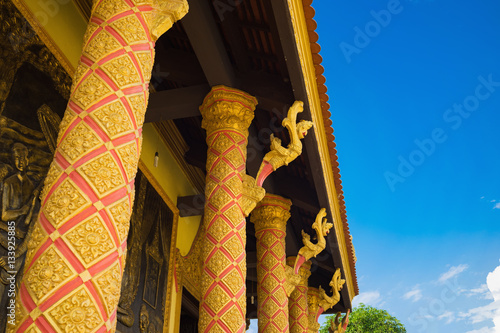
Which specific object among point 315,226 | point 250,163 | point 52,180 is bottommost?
point 52,180

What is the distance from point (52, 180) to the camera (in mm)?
2314

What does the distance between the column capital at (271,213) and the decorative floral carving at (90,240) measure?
516 cm

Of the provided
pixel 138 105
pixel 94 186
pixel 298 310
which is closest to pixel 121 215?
pixel 94 186

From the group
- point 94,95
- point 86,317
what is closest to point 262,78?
point 94,95

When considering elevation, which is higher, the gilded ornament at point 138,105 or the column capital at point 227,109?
the column capital at point 227,109

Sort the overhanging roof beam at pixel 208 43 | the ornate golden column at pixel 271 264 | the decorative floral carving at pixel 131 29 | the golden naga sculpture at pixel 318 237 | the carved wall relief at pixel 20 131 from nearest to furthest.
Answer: the decorative floral carving at pixel 131 29, the carved wall relief at pixel 20 131, the overhanging roof beam at pixel 208 43, the ornate golden column at pixel 271 264, the golden naga sculpture at pixel 318 237

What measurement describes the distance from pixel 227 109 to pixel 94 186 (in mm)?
2925

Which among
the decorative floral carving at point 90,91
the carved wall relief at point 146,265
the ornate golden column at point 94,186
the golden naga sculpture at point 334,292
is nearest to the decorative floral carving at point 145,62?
the ornate golden column at point 94,186

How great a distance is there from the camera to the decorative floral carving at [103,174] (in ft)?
7.61

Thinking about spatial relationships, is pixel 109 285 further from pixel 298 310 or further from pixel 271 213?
pixel 298 310

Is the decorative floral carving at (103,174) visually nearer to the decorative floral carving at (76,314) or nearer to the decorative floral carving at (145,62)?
the decorative floral carving at (76,314)

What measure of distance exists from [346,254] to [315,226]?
2.97 meters

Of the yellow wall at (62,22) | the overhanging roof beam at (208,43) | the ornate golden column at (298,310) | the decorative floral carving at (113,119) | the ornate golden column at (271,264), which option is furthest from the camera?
the ornate golden column at (298,310)

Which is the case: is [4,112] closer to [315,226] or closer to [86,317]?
[86,317]
